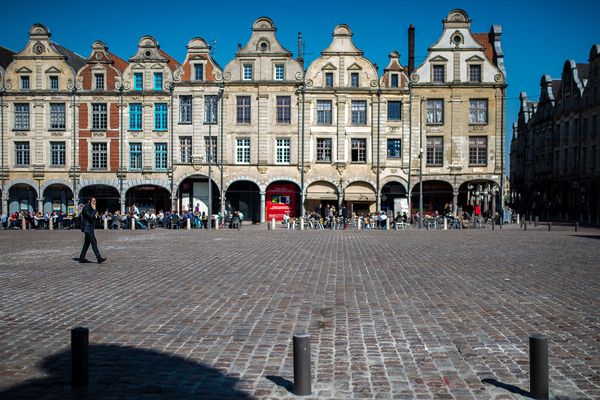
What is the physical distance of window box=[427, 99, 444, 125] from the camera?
39438 millimetres

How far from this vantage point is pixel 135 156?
40.2 metres

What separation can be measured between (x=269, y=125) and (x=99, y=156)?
12.5 m

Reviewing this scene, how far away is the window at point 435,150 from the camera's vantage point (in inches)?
1553

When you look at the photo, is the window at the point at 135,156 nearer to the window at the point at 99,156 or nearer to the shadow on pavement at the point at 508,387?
the window at the point at 99,156

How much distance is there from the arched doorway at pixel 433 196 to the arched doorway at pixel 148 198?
58.5 feet

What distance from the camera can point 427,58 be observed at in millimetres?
39531

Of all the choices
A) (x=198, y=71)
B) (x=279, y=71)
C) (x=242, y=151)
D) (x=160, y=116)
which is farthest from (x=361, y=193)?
(x=160, y=116)

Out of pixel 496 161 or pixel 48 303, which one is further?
pixel 496 161

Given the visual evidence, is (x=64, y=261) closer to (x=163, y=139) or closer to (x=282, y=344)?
(x=282, y=344)

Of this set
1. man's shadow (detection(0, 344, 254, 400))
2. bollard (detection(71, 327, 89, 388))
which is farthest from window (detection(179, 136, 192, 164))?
bollard (detection(71, 327, 89, 388))

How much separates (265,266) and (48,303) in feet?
18.8

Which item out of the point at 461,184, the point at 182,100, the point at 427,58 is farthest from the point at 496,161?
the point at 182,100

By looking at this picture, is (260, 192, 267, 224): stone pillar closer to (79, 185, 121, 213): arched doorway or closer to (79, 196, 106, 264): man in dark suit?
(79, 185, 121, 213): arched doorway

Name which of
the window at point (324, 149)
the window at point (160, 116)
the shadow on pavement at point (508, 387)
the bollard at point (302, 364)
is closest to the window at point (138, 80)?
the window at point (160, 116)
